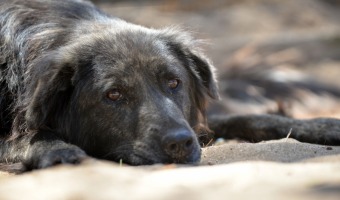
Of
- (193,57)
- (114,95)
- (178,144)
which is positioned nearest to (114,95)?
(114,95)

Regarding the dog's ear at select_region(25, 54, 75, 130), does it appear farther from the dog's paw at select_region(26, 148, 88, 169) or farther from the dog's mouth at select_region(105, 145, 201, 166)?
the dog's mouth at select_region(105, 145, 201, 166)

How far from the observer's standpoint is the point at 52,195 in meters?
2.79

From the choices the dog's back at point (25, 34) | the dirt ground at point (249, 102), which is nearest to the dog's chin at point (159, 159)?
the dirt ground at point (249, 102)

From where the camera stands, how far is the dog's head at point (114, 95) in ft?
14.1

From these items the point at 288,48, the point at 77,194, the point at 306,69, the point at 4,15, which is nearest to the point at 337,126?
the point at 4,15

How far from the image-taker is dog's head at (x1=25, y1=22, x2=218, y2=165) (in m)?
4.29

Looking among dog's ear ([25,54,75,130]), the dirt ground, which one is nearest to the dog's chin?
the dirt ground

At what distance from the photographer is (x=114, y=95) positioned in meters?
4.50

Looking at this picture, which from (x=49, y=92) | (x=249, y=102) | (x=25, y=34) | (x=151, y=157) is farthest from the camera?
(x=249, y=102)

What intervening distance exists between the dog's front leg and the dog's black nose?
50 cm

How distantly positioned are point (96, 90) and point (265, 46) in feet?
26.8

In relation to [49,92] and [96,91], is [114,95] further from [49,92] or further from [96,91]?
[49,92]

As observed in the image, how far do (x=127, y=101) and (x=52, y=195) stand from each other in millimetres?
1738

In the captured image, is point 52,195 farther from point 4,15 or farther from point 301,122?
point 301,122
